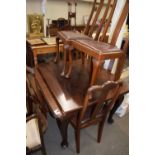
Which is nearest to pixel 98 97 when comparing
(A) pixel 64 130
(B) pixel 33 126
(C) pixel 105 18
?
(A) pixel 64 130

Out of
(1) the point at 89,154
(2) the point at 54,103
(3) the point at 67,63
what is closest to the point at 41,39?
(3) the point at 67,63

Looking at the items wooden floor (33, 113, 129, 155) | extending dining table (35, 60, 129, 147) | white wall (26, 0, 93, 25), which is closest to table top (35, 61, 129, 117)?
extending dining table (35, 60, 129, 147)

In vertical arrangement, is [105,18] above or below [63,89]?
above

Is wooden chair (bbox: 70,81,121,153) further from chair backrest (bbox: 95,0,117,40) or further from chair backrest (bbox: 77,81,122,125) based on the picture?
chair backrest (bbox: 95,0,117,40)

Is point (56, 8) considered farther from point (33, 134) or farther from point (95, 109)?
point (33, 134)

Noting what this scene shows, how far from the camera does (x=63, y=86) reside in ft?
5.31

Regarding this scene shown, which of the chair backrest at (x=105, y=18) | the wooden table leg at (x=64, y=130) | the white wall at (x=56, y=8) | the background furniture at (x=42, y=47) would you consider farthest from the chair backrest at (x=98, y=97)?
the white wall at (x=56, y=8)

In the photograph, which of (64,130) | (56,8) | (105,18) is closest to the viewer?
(64,130)

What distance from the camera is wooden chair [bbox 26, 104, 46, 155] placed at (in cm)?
126

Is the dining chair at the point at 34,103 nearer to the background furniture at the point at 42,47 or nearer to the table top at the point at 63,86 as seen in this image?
the table top at the point at 63,86

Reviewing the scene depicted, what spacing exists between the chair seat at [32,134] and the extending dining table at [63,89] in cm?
17

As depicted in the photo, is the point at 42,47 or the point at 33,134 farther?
the point at 42,47

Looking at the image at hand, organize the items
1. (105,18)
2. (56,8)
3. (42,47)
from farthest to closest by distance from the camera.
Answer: (56,8) → (42,47) → (105,18)
